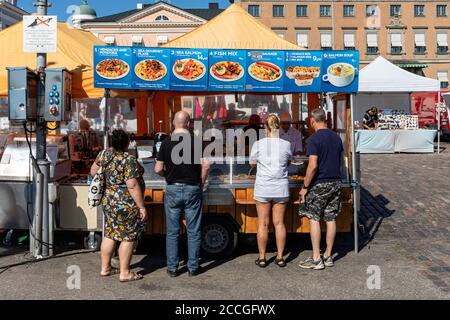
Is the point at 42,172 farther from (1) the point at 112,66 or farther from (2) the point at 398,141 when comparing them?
(2) the point at 398,141

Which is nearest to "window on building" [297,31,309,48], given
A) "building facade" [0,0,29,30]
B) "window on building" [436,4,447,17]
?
"window on building" [436,4,447,17]

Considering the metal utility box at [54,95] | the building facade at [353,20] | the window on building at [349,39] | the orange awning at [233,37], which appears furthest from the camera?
the window on building at [349,39]

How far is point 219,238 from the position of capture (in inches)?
263

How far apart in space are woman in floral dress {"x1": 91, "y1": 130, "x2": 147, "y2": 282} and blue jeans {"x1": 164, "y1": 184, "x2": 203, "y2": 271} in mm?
315

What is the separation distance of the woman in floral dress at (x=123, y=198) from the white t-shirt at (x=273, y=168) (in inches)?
54.0

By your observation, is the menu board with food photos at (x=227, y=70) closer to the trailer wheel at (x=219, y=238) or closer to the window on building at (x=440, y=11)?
the trailer wheel at (x=219, y=238)

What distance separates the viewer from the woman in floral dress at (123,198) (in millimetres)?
5512

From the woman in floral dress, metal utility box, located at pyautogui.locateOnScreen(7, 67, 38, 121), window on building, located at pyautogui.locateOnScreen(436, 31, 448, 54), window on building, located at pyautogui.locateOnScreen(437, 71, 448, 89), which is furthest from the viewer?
window on building, located at pyautogui.locateOnScreen(436, 31, 448, 54)

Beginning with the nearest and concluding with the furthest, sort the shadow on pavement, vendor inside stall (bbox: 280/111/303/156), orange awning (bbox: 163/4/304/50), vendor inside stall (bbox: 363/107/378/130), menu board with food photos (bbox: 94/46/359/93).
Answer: menu board with food photos (bbox: 94/46/359/93) → the shadow on pavement → vendor inside stall (bbox: 280/111/303/156) → orange awning (bbox: 163/4/304/50) → vendor inside stall (bbox: 363/107/378/130)

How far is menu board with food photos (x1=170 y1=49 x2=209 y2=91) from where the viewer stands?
6.78m

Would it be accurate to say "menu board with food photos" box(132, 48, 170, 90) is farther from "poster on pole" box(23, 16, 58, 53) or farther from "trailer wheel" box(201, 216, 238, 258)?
"trailer wheel" box(201, 216, 238, 258)

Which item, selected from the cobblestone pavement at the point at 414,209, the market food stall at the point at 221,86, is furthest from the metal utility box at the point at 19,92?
the cobblestone pavement at the point at 414,209
